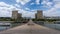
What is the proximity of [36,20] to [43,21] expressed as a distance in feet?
6.46

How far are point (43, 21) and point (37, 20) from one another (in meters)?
1.34

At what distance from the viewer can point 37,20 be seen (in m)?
27.1

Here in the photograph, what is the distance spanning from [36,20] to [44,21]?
1.90 metres

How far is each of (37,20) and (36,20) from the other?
Answer: 3.13 ft

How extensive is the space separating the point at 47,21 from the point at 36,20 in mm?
2524

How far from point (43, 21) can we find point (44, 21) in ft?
1.97

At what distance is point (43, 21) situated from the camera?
1051 inches

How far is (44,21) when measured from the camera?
2722 cm

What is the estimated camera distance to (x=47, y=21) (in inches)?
1112

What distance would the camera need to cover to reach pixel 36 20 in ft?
92.0
